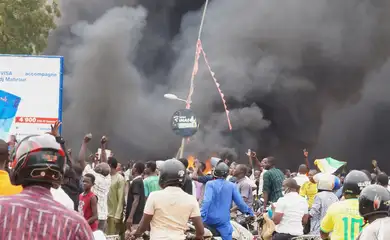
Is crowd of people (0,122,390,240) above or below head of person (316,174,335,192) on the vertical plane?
below

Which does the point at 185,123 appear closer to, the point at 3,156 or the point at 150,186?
the point at 150,186

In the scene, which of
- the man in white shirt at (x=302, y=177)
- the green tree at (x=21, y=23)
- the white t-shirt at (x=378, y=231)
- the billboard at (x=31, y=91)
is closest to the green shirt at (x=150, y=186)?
the billboard at (x=31, y=91)

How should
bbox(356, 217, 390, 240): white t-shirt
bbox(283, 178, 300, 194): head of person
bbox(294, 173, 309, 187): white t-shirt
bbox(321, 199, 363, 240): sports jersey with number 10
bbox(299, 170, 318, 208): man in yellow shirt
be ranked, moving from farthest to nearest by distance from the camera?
bbox(294, 173, 309, 187): white t-shirt → bbox(299, 170, 318, 208): man in yellow shirt → bbox(283, 178, 300, 194): head of person → bbox(321, 199, 363, 240): sports jersey with number 10 → bbox(356, 217, 390, 240): white t-shirt

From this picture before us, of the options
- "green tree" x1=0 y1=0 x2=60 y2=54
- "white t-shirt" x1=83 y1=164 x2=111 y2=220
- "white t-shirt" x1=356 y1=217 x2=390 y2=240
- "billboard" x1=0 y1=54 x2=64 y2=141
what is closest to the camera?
"white t-shirt" x1=356 y1=217 x2=390 y2=240

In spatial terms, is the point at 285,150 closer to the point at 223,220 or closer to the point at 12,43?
the point at 12,43

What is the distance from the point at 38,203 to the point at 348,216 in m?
3.50

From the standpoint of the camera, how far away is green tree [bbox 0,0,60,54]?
19.4 m

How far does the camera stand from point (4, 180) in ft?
14.2

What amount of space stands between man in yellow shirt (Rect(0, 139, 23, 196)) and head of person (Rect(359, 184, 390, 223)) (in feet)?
7.42

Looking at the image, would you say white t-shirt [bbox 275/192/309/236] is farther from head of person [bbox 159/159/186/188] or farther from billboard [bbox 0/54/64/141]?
billboard [bbox 0/54/64/141]

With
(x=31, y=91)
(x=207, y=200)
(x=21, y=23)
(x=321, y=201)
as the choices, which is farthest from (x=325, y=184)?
(x=21, y=23)

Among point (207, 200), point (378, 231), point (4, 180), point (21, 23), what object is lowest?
point (378, 231)

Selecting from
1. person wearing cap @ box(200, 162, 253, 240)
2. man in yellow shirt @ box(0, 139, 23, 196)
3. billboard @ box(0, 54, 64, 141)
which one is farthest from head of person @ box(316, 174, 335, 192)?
man in yellow shirt @ box(0, 139, 23, 196)

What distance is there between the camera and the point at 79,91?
2933 cm
